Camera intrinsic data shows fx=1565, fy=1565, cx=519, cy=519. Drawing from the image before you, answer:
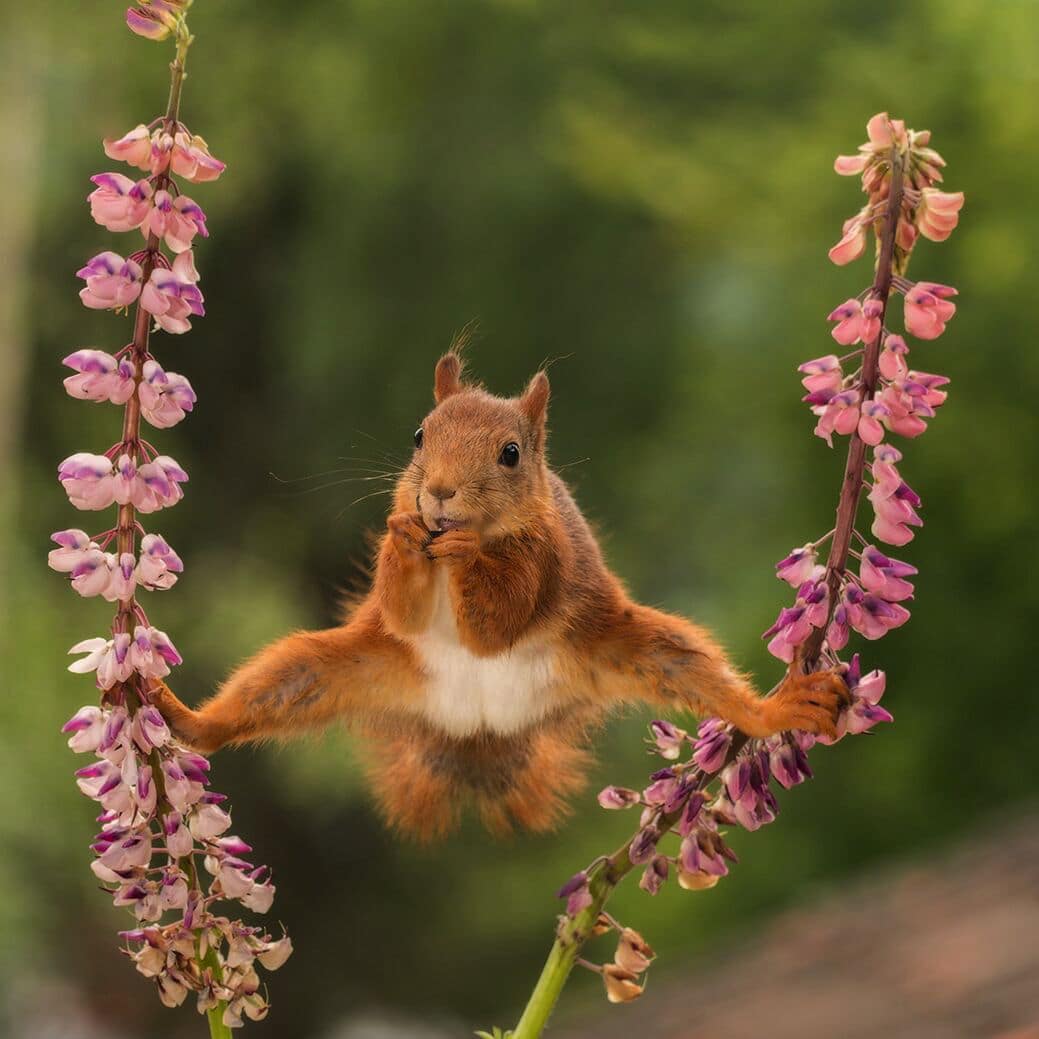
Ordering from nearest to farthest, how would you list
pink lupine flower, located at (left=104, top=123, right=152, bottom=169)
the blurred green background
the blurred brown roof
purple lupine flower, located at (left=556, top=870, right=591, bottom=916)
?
pink lupine flower, located at (left=104, top=123, right=152, bottom=169)
purple lupine flower, located at (left=556, top=870, right=591, bottom=916)
the blurred brown roof
the blurred green background

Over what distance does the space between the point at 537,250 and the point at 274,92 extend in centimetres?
90

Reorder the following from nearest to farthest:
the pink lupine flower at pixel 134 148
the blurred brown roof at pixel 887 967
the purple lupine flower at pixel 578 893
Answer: the pink lupine flower at pixel 134 148
the purple lupine flower at pixel 578 893
the blurred brown roof at pixel 887 967

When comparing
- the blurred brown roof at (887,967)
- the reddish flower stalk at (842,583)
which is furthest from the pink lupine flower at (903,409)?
the blurred brown roof at (887,967)

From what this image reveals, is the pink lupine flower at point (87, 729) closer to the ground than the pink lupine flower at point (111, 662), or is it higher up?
closer to the ground

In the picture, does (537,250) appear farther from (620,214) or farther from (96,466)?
(96,466)

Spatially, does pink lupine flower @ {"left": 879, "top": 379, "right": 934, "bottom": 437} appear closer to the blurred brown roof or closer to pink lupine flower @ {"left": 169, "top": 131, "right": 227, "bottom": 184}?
pink lupine flower @ {"left": 169, "top": 131, "right": 227, "bottom": 184}

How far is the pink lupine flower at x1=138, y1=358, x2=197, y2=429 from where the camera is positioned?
48 centimetres

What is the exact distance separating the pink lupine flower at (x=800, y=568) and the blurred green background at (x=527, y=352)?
1172 millimetres

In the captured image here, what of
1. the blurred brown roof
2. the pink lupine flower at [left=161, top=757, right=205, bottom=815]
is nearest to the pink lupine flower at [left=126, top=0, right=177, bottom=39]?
the pink lupine flower at [left=161, top=757, right=205, bottom=815]

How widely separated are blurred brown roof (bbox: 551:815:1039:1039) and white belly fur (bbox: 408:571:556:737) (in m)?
1.52

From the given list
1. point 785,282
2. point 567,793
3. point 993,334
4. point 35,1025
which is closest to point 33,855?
point 35,1025

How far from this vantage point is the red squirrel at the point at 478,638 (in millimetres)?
535

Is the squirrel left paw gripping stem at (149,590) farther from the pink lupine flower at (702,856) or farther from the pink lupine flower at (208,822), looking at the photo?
the pink lupine flower at (702,856)

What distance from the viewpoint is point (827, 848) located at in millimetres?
2734
